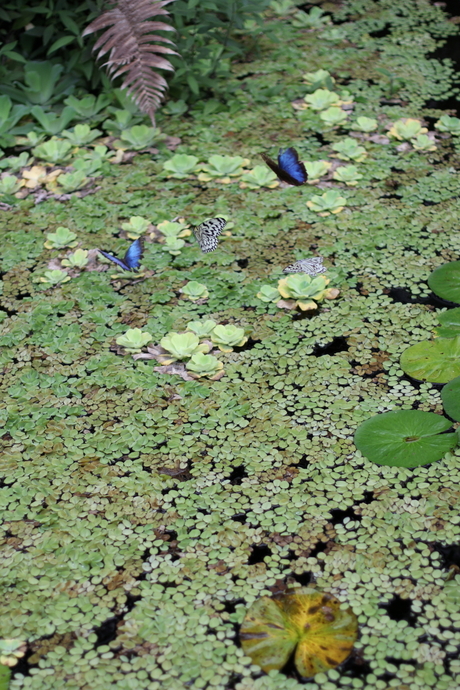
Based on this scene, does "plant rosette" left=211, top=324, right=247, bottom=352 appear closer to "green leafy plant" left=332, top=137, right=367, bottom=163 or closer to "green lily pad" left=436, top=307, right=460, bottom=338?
"green lily pad" left=436, top=307, right=460, bottom=338

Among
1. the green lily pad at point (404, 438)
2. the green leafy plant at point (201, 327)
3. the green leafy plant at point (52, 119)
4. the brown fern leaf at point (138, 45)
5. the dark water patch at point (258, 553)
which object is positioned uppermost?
the brown fern leaf at point (138, 45)

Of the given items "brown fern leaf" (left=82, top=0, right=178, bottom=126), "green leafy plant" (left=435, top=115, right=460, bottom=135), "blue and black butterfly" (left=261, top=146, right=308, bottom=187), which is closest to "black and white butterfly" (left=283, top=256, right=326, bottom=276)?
"blue and black butterfly" (left=261, top=146, right=308, bottom=187)

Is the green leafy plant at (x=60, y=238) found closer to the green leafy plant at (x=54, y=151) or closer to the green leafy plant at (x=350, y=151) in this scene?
the green leafy plant at (x=54, y=151)

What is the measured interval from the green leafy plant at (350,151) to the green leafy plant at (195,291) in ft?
3.22

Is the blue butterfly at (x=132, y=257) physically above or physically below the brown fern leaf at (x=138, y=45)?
below

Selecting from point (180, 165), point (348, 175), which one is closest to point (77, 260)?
point (180, 165)

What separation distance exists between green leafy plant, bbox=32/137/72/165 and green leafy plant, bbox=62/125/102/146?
0.15ft

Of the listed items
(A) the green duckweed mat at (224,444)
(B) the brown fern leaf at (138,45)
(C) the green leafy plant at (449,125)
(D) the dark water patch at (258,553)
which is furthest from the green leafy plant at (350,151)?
(D) the dark water patch at (258,553)

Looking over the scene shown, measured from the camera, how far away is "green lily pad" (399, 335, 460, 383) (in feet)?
6.34

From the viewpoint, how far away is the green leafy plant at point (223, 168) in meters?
2.80

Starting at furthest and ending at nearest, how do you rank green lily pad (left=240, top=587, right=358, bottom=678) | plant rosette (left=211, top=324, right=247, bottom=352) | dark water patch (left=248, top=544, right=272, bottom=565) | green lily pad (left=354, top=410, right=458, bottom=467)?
1. plant rosette (left=211, top=324, right=247, bottom=352)
2. green lily pad (left=354, top=410, right=458, bottom=467)
3. dark water patch (left=248, top=544, right=272, bottom=565)
4. green lily pad (left=240, top=587, right=358, bottom=678)

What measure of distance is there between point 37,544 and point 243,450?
1.70 feet

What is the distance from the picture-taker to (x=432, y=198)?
265 cm

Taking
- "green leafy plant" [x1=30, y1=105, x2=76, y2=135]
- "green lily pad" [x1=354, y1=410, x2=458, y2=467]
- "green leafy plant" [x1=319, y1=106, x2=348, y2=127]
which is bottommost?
"green lily pad" [x1=354, y1=410, x2=458, y2=467]
